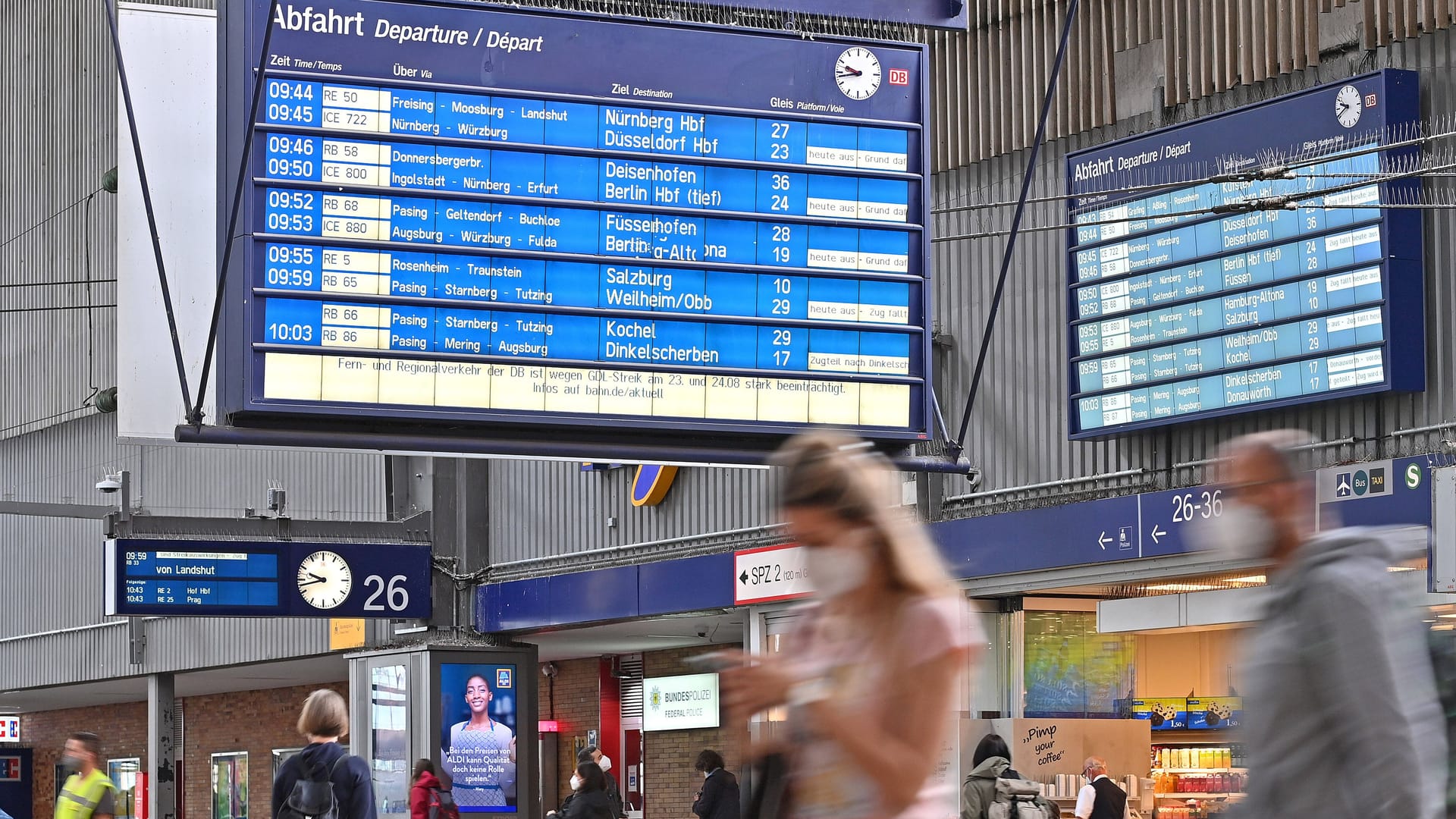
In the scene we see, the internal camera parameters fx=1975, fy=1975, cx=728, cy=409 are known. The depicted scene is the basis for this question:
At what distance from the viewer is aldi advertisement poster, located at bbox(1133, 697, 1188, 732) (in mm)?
19016

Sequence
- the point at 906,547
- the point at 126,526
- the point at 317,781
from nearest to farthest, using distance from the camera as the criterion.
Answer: the point at 906,547, the point at 317,781, the point at 126,526

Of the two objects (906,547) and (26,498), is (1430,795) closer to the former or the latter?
(906,547)

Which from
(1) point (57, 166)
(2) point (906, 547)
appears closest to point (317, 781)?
(2) point (906, 547)

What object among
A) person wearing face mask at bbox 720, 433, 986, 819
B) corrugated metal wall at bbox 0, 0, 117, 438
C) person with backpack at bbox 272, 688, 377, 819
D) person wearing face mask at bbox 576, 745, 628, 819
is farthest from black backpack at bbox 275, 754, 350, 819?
corrugated metal wall at bbox 0, 0, 117, 438

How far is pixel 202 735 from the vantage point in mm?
37312

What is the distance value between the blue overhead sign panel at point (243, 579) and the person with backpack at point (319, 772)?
10333mm

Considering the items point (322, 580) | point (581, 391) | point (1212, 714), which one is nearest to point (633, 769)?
point (322, 580)

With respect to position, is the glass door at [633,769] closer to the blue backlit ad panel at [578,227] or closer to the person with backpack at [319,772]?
the blue backlit ad panel at [578,227]

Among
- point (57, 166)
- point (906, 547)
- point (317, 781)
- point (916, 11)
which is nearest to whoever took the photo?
point (906, 547)

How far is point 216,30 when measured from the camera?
1077 cm

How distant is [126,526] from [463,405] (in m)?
11.7

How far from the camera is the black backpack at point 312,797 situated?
1027cm

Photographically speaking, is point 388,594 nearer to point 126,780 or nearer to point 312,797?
point 312,797

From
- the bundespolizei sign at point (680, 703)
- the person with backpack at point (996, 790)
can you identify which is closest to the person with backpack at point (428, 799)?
the bundespolizei sign at point (680, 703)
